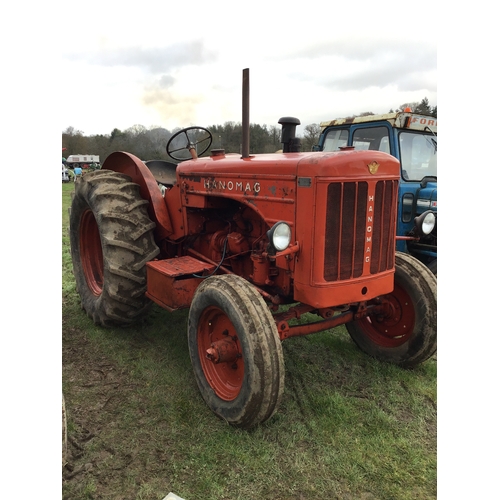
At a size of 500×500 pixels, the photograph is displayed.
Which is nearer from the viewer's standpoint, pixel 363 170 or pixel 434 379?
pixel 363 170

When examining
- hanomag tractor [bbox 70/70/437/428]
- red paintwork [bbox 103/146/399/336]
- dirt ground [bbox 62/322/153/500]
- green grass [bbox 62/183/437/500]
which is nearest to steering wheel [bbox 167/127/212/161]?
hanomag tractor [bbox 70/70/437/428]

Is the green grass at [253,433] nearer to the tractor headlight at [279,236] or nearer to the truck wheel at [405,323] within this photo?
the truck wheel at [405,323]

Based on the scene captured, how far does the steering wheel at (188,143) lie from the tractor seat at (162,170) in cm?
58

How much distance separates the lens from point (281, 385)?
2449mm

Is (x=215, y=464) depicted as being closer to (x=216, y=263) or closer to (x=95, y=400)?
(x=95, y=400)

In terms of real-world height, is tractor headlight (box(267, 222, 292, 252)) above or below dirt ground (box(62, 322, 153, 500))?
above

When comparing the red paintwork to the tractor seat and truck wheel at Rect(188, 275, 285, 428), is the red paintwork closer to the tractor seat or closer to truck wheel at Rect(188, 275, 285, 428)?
truck wheel at Rect(188, 275, 285, 428)

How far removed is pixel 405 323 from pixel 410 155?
279 cm

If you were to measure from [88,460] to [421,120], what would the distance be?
16.4ft

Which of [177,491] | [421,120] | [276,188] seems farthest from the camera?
[421,120]

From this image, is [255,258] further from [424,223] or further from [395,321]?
[424,223]

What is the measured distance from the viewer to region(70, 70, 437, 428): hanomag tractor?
2535 millimetres

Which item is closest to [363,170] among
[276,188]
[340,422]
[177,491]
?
[276,188]

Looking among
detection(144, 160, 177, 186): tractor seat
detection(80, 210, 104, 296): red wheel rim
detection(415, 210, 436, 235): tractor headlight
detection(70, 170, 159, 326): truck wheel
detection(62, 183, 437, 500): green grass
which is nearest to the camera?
detection(62, 183, 437, 500): green grass
